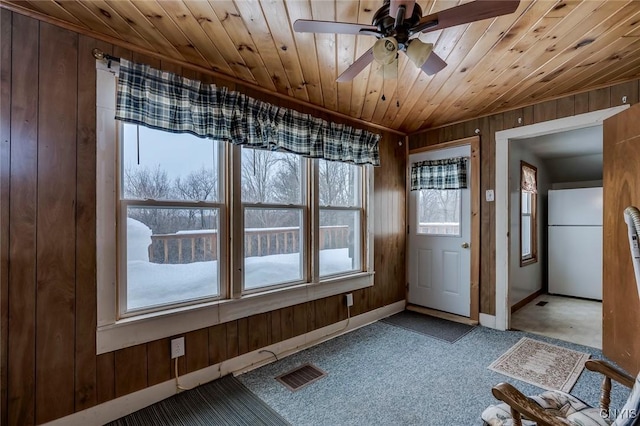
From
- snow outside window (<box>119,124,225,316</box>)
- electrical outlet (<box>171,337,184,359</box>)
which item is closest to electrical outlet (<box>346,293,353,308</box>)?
snow outside window (<box>119,124,225,316</box>)

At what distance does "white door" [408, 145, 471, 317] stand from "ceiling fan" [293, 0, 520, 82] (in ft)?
7.85

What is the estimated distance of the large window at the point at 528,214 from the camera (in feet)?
13.9

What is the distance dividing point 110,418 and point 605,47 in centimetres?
401

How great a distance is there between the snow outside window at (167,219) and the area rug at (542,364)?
247 centimetres

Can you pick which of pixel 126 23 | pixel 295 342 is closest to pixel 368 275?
pixel 295 342

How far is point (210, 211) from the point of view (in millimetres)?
2346

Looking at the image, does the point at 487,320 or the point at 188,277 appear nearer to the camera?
the point at 188,277

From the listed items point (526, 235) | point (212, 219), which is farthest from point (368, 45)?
point (526, 235)

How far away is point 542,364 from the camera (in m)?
2.50

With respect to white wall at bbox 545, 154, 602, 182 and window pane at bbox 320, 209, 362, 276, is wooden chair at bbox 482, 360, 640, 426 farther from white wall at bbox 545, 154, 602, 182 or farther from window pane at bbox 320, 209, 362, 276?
white wall at bbox 545, 154, 602, 182

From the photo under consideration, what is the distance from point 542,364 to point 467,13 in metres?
2.74

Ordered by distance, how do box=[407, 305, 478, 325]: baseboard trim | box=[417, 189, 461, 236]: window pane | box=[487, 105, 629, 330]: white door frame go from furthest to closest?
box=[417, 189, 461, 236]: window pane < box=[407, 305, 478, 325]: baseboard trim < box=[487, 105, 629, 330]: white door frame

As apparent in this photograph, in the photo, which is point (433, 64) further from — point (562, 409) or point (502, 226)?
point (502, 226)

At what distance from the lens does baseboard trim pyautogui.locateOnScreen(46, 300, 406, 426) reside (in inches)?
71.9
